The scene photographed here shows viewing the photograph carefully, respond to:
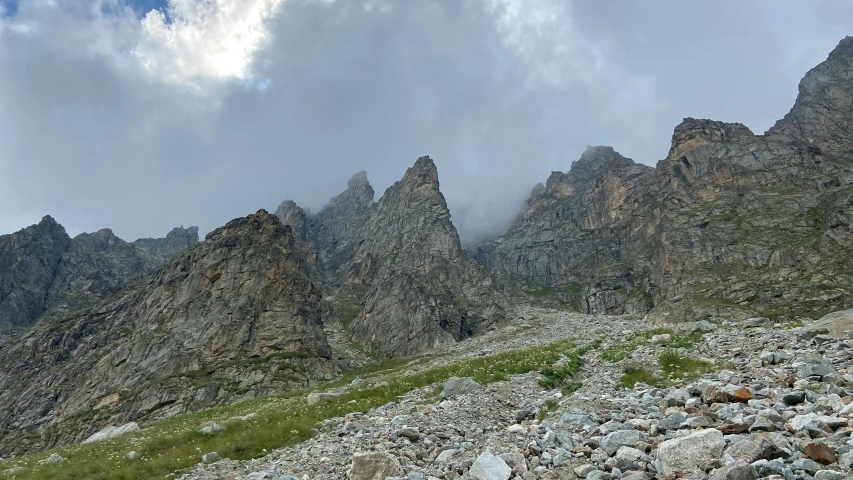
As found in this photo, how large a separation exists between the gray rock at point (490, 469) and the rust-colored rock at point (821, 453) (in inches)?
216

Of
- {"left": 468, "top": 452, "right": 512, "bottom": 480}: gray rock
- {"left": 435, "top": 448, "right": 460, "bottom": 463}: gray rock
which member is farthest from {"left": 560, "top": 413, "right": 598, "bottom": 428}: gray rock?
{"left": 468, "top": 452, "right": 512, "bottom": 480}: gray rock

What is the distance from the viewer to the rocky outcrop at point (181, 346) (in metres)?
91.2

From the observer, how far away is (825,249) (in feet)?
452

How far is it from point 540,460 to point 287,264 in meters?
134

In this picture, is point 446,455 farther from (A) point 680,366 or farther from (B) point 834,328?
(B) point 834,328

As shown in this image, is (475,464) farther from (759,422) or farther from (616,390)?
(616,390)

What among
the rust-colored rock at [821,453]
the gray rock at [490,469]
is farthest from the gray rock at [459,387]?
the rust-colored rock at [821,453]

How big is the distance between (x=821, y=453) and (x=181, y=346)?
119670 millimetres

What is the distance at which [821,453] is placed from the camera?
7711 millimetres

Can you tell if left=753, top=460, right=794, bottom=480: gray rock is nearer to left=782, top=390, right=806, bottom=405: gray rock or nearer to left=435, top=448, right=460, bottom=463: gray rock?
left=782, top=390, right=806, bottom=405: gray rock

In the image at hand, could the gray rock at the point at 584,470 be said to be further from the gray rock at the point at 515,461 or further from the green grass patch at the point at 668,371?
the green grass patch at the point at 668,371

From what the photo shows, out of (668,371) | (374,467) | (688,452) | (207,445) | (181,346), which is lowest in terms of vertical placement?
(207,445)

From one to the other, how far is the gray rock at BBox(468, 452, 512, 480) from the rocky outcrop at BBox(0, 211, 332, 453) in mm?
87347

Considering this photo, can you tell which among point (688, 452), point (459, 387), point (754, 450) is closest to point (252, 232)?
point (459, 387)
